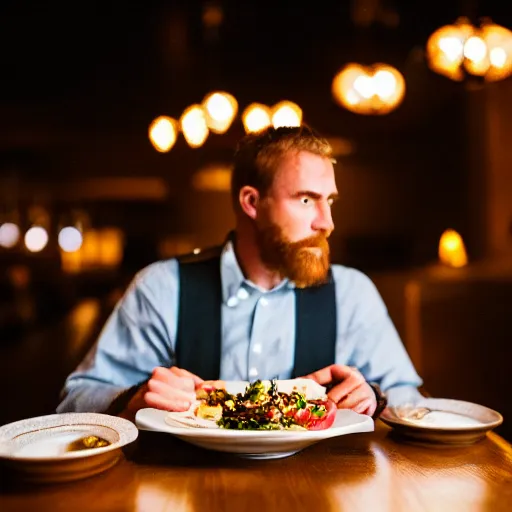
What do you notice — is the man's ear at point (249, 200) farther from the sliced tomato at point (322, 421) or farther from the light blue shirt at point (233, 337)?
the sliced tomato at point (322, 421)

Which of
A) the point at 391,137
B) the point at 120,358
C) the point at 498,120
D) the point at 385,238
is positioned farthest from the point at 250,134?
the point at 385,238

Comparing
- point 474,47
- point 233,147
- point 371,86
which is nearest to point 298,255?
point 233,147

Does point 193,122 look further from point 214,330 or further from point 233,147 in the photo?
point 214,330

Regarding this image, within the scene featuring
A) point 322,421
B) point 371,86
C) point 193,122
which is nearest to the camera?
point 322,421

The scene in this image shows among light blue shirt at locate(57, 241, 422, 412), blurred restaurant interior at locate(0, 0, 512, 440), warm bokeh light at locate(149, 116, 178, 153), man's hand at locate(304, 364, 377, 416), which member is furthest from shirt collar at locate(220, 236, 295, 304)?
warm bokeh light at locate(149, 116, 178, 153)

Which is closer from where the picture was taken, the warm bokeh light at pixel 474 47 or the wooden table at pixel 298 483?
the wooden table at pixel 298 483

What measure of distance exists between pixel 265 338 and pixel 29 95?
5212 millimetres

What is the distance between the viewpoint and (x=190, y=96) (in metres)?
6.09

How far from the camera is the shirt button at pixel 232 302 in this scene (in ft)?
5.56

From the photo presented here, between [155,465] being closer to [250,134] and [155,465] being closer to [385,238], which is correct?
[250,134]

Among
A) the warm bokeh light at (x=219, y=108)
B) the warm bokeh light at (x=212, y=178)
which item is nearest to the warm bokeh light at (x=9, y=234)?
the warm bokeh light at (x=212, y=178)

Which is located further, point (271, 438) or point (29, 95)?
point (29, 95)

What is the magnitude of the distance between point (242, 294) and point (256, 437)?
0.65m

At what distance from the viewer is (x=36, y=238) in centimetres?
825
